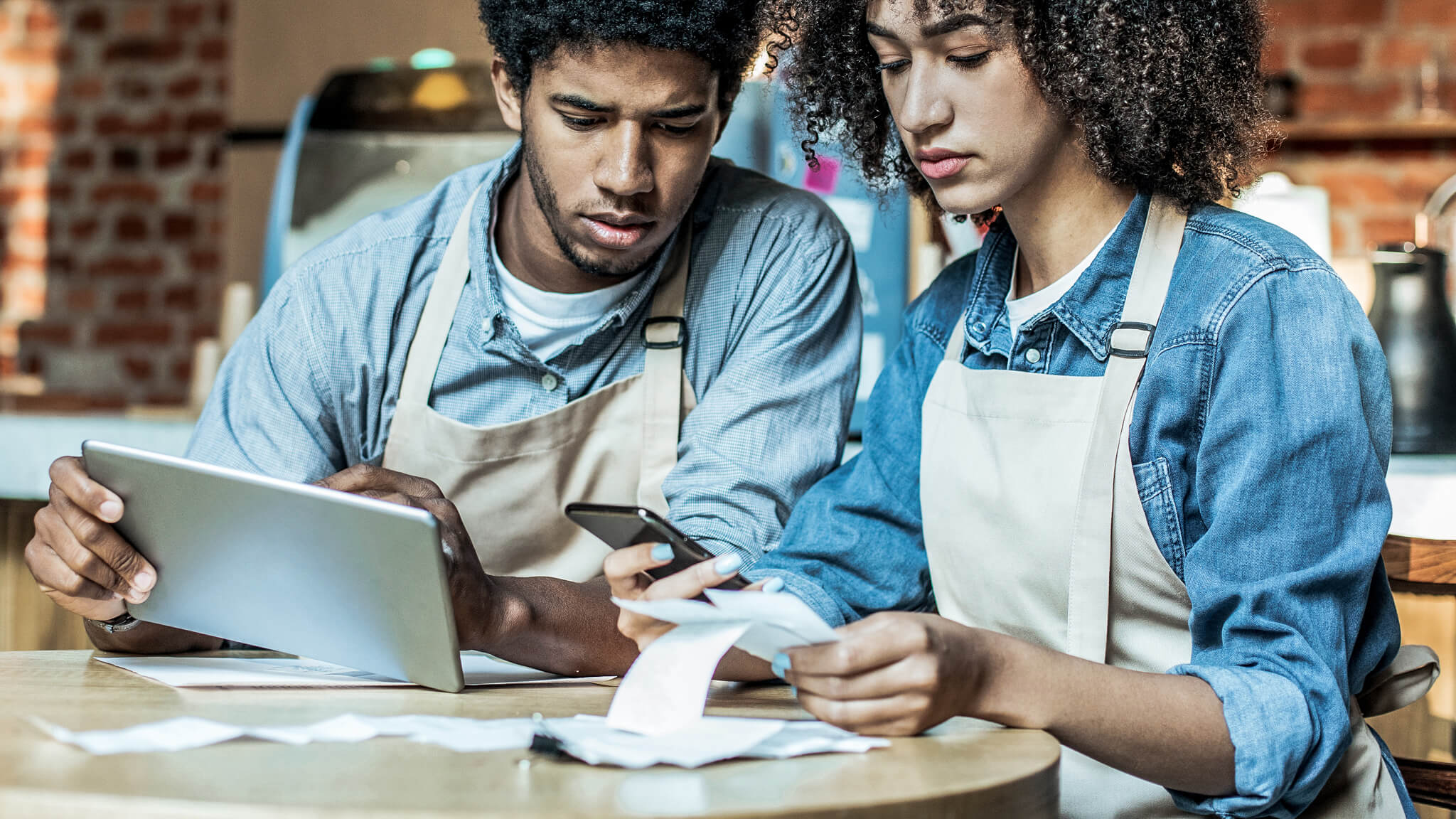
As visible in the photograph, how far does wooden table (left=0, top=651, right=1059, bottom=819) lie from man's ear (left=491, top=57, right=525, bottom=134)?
859 millimetres

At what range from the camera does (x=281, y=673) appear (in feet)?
3.35

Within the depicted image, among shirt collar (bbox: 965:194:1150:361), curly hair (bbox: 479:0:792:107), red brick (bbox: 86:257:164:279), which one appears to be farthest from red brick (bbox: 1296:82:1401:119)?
red brick (bbox: 86:257:164:279)

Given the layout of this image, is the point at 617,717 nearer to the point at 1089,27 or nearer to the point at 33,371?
the point at 1089,27

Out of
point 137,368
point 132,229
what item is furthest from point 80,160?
point 137,368

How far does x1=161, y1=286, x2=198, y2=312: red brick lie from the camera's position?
413 cm

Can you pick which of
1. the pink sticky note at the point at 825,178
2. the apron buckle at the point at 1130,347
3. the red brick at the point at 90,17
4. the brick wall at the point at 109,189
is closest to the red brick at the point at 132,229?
the brick wall at the point at 109,189

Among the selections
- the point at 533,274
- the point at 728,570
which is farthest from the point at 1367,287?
the point at 728,570

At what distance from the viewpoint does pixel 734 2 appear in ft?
4.68

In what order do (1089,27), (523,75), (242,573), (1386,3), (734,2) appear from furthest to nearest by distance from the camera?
(1386,3)
(523,75)
(734,2)
(1089,27)
(242,573)

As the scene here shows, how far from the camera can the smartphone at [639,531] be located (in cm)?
88

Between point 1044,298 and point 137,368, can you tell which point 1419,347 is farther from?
point 137,368

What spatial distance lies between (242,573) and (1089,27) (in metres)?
0.79

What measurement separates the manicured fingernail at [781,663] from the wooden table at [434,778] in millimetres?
92

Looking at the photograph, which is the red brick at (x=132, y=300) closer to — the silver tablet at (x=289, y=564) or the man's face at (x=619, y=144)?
the man's face at (x=619, y=144)
